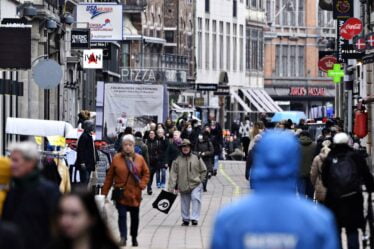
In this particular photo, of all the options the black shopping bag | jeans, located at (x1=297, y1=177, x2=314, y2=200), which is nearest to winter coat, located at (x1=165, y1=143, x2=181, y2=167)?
jeans, located at (x1=297, y1=177, x2=314, y2=200)

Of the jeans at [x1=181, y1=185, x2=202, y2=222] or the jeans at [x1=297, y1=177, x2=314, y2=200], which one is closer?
the jeans at [x1=181, y1=185, x2=202, y2=222]

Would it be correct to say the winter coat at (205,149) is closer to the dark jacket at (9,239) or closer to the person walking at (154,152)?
the person walking at (154,152)

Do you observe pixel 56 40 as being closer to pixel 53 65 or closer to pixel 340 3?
pixel 340 3

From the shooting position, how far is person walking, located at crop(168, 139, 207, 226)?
2592 cm

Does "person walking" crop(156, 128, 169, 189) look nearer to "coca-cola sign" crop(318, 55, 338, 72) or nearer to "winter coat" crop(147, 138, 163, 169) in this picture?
"winter coat" crop(147, 138, 163, 169)

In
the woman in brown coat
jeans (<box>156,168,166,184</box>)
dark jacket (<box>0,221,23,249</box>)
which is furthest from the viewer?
jeans (<box>156,168,166,184</box>)

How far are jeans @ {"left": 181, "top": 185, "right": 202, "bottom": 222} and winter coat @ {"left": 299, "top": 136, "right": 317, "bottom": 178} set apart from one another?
1.92 meters

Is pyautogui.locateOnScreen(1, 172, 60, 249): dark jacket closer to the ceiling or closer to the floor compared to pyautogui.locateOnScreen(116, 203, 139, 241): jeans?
closer to the ceiling

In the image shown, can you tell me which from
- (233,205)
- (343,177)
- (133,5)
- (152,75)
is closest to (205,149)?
(343,177)

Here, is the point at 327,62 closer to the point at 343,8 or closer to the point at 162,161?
the point at 343,8

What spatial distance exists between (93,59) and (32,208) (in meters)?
41.2

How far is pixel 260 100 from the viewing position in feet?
372

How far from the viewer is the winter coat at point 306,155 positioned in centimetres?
2702

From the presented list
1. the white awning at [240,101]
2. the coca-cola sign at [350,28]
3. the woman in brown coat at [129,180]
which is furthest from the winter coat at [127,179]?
Result: the white awning at [240,101]
